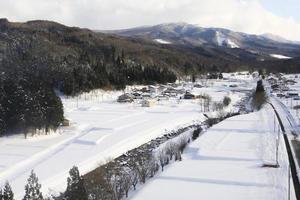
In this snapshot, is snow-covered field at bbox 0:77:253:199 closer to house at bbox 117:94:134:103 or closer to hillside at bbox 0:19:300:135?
hillside at bbox 0:19:300:135

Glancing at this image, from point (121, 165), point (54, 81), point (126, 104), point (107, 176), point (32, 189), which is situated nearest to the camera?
point (32, 189)

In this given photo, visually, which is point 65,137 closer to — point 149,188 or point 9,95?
point 9,95

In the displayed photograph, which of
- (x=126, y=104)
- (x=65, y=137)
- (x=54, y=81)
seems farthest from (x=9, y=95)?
(x=54, y=81)

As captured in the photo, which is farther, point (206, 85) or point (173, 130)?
point (206, 85)

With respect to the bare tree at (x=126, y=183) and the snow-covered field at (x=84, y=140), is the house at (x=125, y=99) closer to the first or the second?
the snow-covered field at (x=84, y=140)

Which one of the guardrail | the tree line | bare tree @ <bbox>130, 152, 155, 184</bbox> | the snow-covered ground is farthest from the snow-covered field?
the guardrail

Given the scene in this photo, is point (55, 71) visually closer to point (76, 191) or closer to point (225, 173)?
point (225, 173)

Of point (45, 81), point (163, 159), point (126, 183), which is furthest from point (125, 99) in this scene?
point (126, 183)
